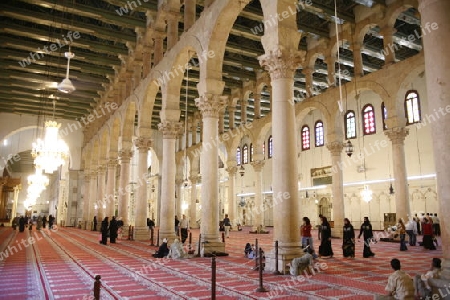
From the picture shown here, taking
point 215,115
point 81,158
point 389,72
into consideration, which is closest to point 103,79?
point 81,158

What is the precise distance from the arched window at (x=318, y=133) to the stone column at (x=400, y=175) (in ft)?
32.9

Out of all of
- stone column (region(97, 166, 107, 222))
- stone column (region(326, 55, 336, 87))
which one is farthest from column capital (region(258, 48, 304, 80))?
stone column (region(97, 166, 107, 222))

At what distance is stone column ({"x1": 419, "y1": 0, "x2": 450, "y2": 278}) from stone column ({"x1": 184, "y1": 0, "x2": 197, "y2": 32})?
8.38 meters

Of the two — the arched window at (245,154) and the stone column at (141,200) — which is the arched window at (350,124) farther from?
the stone column at (141,200)

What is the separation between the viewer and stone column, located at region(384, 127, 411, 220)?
12.9 meters

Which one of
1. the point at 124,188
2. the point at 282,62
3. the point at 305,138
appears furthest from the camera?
the point at 305,138

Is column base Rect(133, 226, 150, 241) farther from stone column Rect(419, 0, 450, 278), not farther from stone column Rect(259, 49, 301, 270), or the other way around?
stone column Rect(419, 0, 450, 278)

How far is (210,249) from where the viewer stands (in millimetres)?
9375

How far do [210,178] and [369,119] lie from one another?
14071 mm

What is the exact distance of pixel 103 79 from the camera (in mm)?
21438

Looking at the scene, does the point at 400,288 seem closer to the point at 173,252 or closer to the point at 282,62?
the point at 282,62

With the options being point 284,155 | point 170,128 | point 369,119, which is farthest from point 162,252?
point 369,119

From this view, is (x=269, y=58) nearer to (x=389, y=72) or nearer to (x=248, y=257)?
(x=248, y=257)

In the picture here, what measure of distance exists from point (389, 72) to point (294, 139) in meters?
8.49
